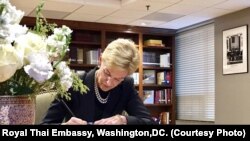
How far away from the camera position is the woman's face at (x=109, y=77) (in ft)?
6.57

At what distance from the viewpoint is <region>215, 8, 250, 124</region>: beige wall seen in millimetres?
5309

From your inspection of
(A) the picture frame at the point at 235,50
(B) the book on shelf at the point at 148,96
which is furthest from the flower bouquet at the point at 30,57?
(B) the book on shelf at the point at 148,96

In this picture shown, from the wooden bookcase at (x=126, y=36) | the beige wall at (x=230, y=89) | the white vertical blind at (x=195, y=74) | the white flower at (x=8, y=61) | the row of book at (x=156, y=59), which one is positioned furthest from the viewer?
the row of book at (x=156, y=59)

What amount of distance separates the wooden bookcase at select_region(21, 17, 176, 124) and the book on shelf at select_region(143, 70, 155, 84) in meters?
0.07

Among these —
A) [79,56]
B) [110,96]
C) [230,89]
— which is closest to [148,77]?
[79,56]

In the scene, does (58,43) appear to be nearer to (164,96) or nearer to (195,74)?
(195,74)

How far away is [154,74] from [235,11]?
6.74ft

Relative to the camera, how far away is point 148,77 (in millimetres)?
6902

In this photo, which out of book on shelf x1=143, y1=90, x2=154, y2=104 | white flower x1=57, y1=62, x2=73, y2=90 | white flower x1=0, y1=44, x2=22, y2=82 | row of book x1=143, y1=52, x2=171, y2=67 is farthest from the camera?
row of book x1=143, y1=52, x2=171, y2=67

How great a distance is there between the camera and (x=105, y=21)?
6.30 metres

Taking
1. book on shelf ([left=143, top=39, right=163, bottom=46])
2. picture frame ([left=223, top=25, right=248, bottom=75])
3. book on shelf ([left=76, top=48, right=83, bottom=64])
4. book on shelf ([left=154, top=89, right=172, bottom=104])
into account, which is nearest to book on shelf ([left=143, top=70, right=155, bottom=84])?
book on shelf ([left=154, top=89, right=172, bottom=104])

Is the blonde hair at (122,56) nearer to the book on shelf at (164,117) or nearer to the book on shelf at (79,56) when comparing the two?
the book on shelf at (79,56)

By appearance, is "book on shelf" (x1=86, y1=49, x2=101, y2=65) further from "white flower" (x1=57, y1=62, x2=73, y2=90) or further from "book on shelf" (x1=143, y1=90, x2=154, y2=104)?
"white flower" (x1=57, y1=62, x2=73, y2=90)

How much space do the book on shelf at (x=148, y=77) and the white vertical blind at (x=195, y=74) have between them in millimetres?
502
